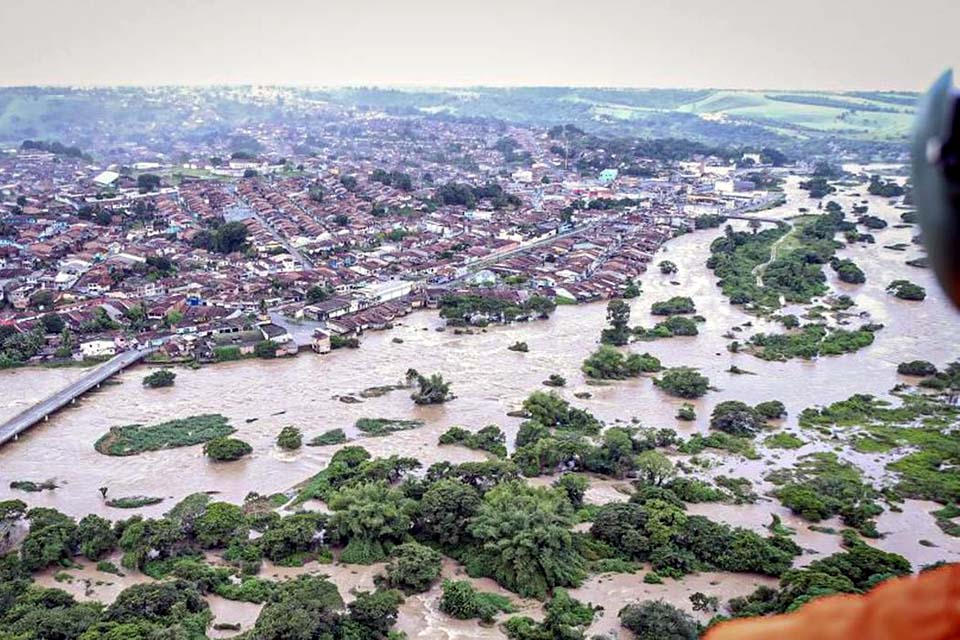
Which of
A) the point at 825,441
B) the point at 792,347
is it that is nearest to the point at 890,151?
the point at 792,347

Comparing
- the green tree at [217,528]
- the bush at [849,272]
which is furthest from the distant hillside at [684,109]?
the green tree at [217,528]

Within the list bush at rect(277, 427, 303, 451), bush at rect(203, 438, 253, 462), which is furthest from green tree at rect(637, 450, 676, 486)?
bush at rect(203, 438, 253, 462)

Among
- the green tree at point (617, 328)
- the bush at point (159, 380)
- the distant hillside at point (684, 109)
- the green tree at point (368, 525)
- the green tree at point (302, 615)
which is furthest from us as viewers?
the distant hillside at point (684, 109)

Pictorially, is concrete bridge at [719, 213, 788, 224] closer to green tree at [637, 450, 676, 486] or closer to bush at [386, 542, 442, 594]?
green tree at [637, 450, 676, 486]

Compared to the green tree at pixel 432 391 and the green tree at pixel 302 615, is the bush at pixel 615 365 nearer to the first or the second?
the green tree at pixel 432 391

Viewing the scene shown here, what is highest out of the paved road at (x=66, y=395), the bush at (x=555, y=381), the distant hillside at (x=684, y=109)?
the distant hillside at (x=684, y=109)

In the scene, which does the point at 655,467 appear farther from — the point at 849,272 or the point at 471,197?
the point at 471,197
